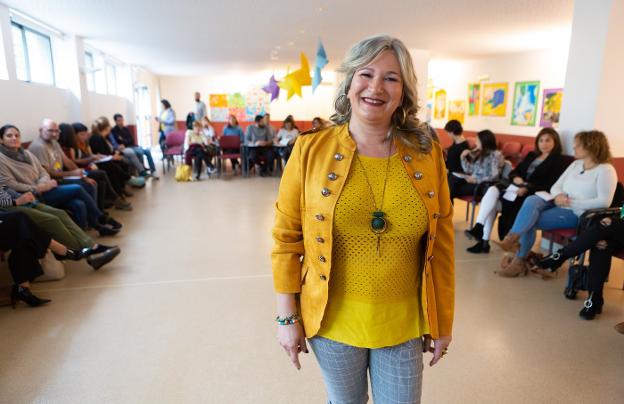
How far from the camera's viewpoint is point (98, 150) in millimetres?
6945

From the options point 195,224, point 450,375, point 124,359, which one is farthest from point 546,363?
point 195,224

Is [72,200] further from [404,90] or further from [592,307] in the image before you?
[592,307]

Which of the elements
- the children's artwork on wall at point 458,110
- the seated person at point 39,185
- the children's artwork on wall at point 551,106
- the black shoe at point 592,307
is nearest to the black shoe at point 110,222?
the seated person at point 39,185

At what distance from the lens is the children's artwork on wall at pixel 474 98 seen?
10711mm

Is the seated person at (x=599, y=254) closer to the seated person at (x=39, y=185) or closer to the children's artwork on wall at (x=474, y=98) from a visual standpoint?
the seated person at (x=39, y=185)

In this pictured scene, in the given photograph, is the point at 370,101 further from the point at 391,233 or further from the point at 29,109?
the point at 29,109

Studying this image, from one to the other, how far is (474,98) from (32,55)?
9.69 metres

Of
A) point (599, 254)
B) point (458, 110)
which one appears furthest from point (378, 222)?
point (458, 110)

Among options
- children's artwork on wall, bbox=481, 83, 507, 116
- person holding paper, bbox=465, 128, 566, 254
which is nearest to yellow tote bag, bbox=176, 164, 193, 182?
person holding paper, bbox=465, 128, 566, 254

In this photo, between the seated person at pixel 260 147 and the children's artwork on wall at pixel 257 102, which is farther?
the children's artwork on wall at pixel 257 102

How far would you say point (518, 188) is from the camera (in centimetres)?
404

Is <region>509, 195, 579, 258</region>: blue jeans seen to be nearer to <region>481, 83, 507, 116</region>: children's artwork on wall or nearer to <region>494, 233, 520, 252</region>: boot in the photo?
<region>494, 233, 520, 252</region>: boot

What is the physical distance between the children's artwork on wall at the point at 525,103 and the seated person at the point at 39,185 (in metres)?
8.47

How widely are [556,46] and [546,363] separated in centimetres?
807
